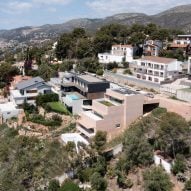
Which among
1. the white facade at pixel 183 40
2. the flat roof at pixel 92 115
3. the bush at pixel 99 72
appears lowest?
the flat roof at pixel 92 115

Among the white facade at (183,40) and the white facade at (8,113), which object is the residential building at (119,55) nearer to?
the white facade at (183,40)

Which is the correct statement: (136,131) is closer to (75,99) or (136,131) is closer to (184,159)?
(184,159)

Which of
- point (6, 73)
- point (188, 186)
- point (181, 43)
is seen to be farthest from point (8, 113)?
point (181, 43)

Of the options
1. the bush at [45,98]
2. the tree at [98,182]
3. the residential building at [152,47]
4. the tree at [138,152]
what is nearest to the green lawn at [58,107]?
the bush at [45,98]

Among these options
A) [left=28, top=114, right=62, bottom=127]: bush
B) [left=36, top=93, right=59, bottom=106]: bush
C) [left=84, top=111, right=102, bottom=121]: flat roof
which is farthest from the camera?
[left=36, top=93, right=59, bottom=106]: bush

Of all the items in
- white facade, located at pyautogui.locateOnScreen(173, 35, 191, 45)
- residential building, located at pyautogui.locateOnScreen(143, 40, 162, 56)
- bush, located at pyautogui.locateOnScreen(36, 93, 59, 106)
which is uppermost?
white facade, located at pyautogui.locateOnScreen(173, 35, 191, 45)

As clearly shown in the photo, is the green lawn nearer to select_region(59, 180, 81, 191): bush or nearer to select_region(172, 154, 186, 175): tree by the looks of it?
select_region(59, 180, 81, 191): bush

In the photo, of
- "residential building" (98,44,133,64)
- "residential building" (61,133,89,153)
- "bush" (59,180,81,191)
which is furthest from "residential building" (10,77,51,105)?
"bush" (59,180,81,191)
